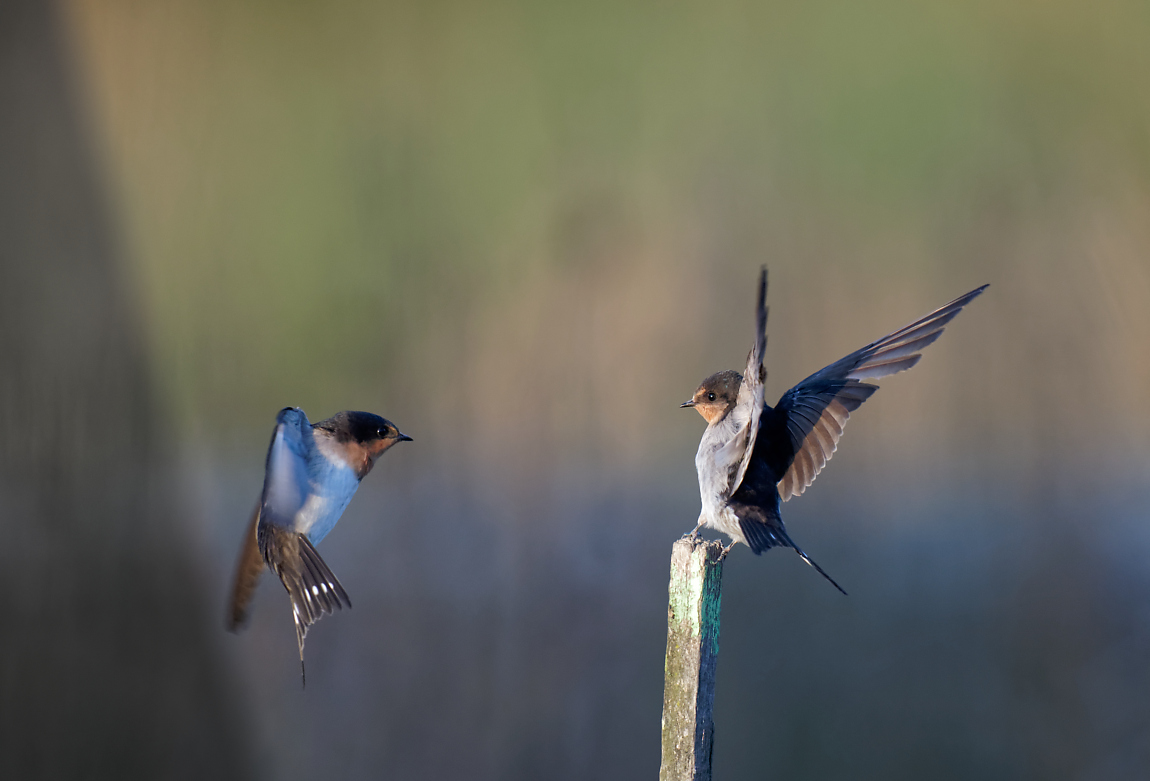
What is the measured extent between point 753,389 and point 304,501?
972mm

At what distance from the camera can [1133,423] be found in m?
4.30

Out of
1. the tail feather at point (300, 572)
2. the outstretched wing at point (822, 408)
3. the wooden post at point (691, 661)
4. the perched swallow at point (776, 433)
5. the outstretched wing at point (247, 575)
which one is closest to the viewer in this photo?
the tail feather at point (300, 572)

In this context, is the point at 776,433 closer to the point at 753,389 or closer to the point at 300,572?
the point at 753,389

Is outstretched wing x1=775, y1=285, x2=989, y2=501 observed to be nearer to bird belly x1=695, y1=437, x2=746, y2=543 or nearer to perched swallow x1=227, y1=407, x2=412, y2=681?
bird belly x1=695, y1=437, x2=746, y2=543

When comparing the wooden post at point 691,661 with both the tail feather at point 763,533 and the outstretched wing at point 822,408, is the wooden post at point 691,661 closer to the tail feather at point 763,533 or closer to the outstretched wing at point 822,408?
the tail feather at point 763,533

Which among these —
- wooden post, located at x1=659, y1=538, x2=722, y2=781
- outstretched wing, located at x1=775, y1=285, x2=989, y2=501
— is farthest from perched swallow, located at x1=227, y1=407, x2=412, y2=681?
outstretched wing, located at x1=775, y1=285, x2=989, y2=501

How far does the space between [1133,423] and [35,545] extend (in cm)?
582

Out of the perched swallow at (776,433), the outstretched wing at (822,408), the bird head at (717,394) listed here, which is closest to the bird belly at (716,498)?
the perched swallow at (776,433)

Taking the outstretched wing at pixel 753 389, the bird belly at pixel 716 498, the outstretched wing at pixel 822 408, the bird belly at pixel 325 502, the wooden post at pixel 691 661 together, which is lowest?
the wooden post at pixel 691 661

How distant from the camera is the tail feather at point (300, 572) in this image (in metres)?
1.55

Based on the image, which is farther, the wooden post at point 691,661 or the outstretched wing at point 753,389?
the wooden post at point 691,661

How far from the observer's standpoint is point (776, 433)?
230 cm

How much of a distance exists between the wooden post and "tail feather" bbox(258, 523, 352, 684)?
2.22 ft

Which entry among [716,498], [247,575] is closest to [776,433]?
[716,498]
